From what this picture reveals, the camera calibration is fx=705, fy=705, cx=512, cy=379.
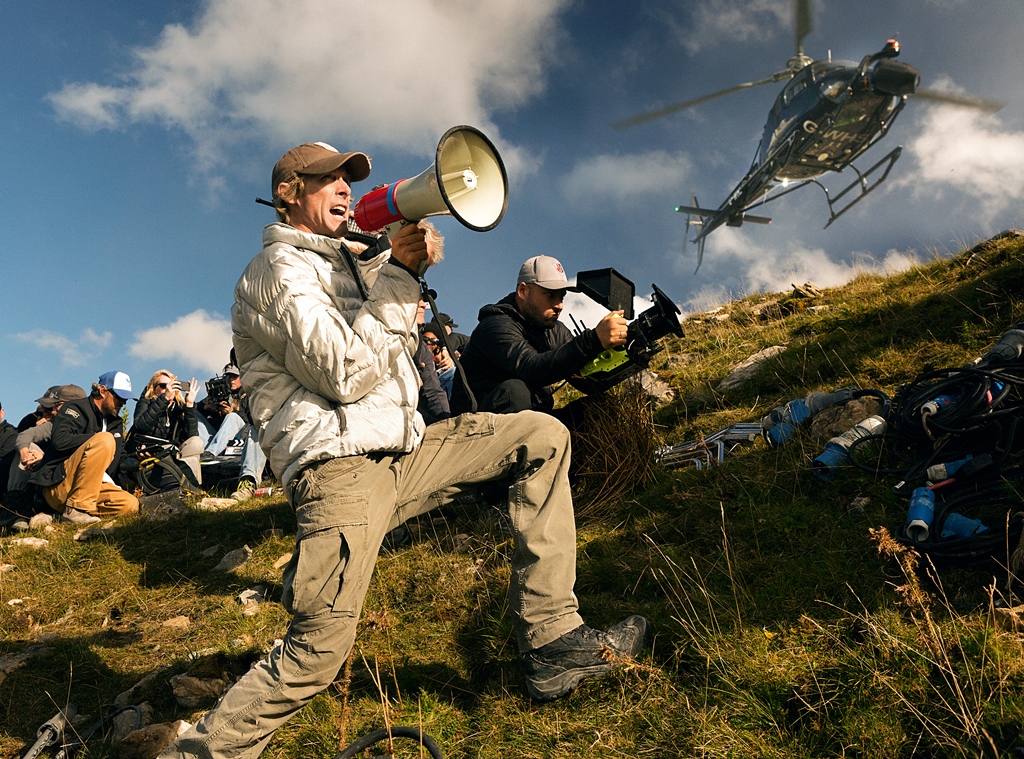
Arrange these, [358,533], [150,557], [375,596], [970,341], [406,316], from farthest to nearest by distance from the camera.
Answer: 1. [150,557]
2. [970,341]
3. [375,596]
4. [406,316]
5. [358,533]

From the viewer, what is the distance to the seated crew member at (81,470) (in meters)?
7.69

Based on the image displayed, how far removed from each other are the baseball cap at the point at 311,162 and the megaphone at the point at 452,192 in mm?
171

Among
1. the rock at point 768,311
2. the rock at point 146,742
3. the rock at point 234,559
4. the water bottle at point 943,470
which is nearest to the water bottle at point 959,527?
the water bottle at point 943,470

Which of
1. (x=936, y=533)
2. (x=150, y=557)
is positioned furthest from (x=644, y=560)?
(x=150, y=557)

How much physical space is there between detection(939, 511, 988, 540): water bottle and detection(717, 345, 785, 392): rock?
9.92ft

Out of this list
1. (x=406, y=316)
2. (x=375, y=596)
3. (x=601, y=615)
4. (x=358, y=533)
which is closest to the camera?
(x=358, y=533)

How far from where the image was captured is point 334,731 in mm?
3055

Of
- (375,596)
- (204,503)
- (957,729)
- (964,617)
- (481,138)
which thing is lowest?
(957,729)

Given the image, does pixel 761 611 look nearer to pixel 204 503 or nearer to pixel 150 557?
pixel 150 557

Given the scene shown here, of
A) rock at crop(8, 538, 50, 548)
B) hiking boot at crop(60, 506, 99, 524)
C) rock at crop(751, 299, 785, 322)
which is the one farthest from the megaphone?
rock at crop(751, 299, 785, 322)

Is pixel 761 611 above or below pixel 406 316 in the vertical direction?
below

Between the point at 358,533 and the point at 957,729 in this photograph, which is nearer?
the point at 957,729

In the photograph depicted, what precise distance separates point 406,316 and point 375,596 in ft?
7.08

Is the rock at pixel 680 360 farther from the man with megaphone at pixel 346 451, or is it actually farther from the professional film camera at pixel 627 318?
the man with megaphone at pixel 346 451
